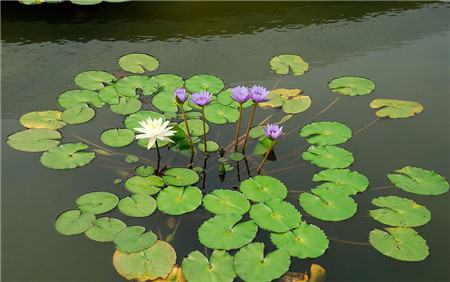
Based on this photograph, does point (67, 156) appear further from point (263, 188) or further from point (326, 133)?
point (326, 133)

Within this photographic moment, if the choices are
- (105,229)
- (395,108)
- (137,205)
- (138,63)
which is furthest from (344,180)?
(138,63)

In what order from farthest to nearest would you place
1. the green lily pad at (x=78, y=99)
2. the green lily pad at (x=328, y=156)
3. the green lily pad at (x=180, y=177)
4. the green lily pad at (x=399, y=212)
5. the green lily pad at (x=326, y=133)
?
the green lily pad at (x=78, y=99), the green lily pad at (x=326, y=133), the green lily pad at (x=328, y=156), the green lily pad at (x=180, y=177), the green lily pad at (x=399, y=212)

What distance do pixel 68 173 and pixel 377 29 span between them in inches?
65.2

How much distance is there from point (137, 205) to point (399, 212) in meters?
0.81

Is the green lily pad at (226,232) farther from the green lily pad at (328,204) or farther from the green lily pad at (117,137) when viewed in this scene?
the green lily pad at (117,137)

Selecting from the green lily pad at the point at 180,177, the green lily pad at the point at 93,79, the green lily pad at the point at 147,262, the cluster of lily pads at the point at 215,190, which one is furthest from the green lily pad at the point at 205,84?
the green lily pad at the point at 147,262

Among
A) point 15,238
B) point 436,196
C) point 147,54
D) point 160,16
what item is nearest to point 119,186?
point 15,238

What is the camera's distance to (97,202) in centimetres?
181

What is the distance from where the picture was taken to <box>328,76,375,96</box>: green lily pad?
2359 millimetres

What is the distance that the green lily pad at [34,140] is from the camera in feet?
6.64

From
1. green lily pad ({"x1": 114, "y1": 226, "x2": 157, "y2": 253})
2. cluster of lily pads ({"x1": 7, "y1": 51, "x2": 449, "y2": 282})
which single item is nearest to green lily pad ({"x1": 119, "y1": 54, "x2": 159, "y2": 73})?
cluster of lily pads ({"x1": 7, "y1": 51, "x2": 449, "y2": 282})

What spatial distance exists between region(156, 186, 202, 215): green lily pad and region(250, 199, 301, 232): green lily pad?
0.18 metres

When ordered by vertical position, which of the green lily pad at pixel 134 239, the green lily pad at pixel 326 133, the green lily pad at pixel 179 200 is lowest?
the green lily pad at pixel 134 239

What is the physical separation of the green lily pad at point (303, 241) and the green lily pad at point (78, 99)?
930 mm
